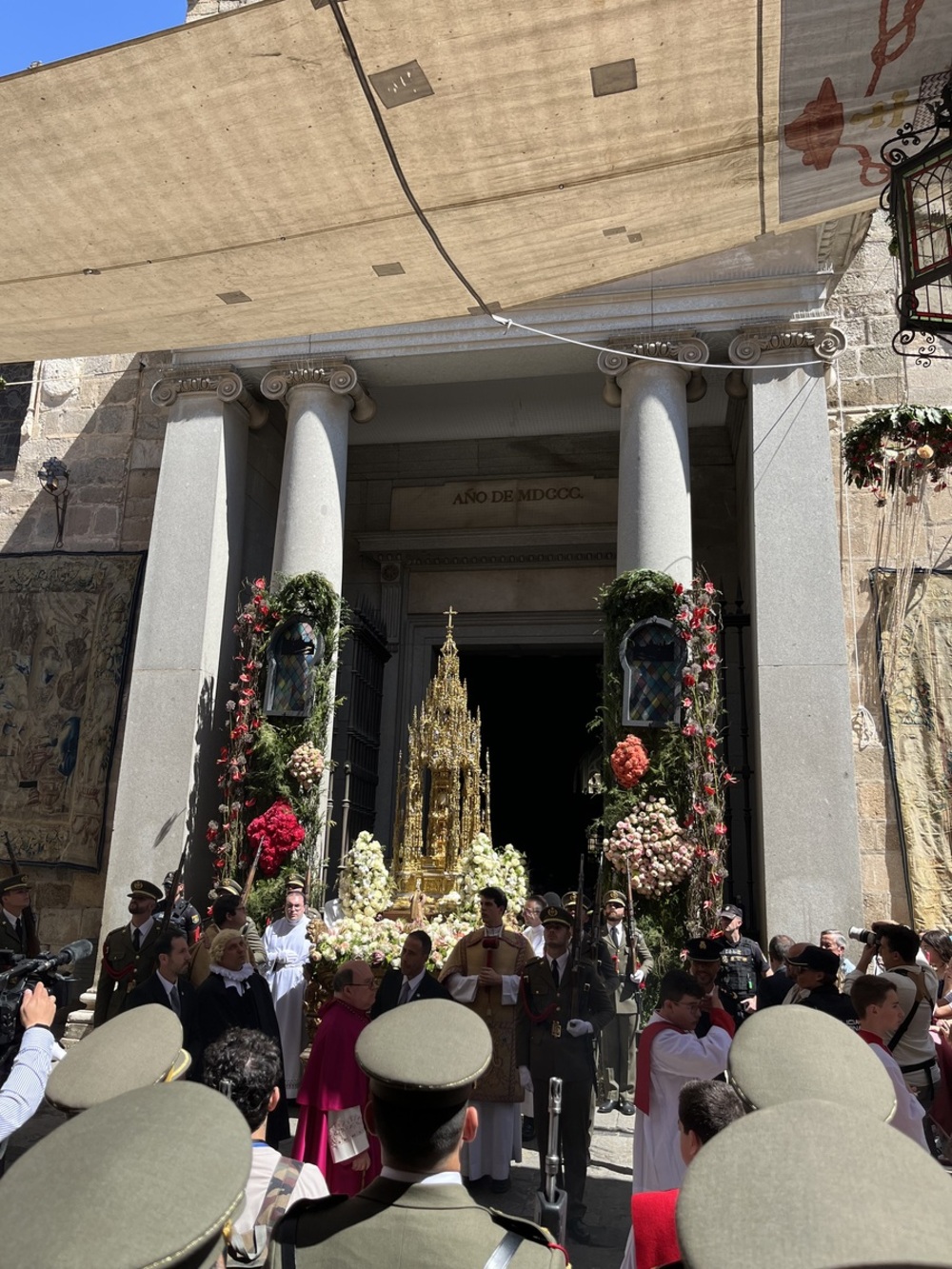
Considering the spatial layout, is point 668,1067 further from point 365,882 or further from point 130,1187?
point 365,882

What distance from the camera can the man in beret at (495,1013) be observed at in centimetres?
639

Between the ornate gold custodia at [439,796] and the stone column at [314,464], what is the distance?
1061 mm

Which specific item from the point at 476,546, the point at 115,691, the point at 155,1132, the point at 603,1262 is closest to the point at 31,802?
the point at 115,691

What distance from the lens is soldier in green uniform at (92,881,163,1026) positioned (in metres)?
7.05

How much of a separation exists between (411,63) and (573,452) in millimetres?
10960

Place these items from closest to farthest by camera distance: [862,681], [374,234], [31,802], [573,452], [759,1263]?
[759,1263], [374,234], [862,681], [31,802], [573,452]

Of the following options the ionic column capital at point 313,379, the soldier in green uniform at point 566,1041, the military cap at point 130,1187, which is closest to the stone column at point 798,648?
the soldier in green uniform at point 566,1041

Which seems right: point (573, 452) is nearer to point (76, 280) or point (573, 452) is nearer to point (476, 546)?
point (476, 546)

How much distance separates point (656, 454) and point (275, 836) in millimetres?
5776

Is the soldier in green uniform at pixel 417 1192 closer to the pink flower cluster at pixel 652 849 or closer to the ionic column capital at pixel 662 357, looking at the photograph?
the pink flower cluster at pixel 652 849

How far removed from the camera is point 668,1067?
459 cm

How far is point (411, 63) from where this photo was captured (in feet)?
13.3

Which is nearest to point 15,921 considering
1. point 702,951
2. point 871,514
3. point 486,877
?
point 486,877

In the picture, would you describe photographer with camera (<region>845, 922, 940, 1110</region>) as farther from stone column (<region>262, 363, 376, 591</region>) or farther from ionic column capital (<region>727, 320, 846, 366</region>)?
stone column (<region>262, 363, 376, 591</region>)
